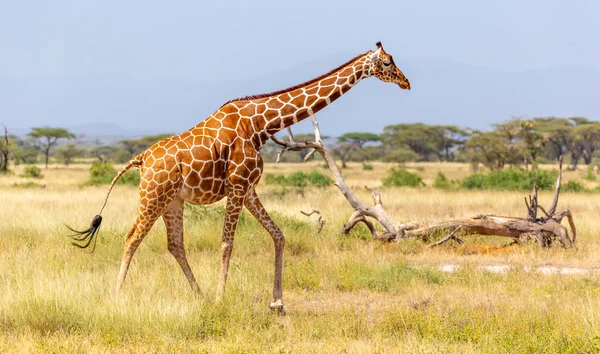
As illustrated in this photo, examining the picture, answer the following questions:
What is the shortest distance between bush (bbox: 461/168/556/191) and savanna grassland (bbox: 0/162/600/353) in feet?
34.9

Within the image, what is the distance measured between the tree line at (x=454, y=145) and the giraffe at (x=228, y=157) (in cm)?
2722

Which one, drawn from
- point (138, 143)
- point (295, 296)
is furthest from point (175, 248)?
point (138, 143)

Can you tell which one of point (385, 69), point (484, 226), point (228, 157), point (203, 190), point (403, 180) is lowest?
point (403, 180)

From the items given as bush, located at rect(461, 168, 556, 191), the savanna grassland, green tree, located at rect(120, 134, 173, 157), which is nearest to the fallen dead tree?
the savanna grassland

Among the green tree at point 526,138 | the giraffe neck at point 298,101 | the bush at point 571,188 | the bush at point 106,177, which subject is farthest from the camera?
the green tree at point 526,138

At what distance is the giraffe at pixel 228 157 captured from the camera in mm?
7422

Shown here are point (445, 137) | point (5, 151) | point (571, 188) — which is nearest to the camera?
point (571, 188)

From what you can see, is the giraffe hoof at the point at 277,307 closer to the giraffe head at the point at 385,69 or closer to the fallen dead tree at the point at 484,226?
the giraffe head at the point at 385,69

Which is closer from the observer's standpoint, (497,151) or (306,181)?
(306,181)

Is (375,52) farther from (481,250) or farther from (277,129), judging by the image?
(481,250)

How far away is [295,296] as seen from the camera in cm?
900

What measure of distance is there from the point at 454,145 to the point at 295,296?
7158cm

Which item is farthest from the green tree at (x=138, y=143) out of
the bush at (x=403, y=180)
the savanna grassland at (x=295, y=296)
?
the savanna grassland at (x=295, y=296)

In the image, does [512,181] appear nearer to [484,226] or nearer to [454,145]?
[484,226]
